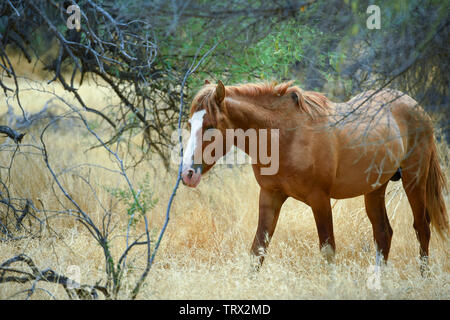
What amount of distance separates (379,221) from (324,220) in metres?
1.01

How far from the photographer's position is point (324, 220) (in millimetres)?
3938

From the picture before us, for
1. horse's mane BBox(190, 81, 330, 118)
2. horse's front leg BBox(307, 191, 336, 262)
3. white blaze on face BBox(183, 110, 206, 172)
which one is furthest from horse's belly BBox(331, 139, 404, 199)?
white blaze on face BBox(183, 110, 206, 172)

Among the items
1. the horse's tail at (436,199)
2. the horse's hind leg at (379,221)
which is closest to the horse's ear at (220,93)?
the horse's hind leg at (379,221)

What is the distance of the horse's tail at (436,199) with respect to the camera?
4664mm

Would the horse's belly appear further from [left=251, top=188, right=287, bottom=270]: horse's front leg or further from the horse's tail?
the horse's tail

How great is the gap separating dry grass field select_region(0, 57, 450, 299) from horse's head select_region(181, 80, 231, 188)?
0.33 meters

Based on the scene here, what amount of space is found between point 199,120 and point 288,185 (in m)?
0.90

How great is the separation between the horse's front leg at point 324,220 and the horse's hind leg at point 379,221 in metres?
0.90

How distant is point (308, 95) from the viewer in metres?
4.13

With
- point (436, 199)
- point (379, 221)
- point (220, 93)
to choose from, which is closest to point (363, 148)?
point (379, 221)

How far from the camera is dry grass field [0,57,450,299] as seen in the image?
348 cm
